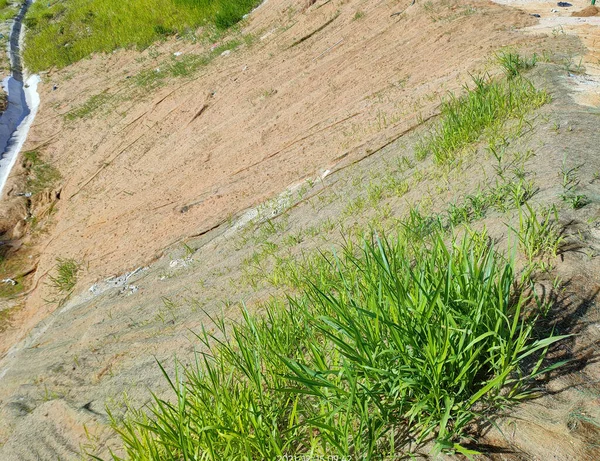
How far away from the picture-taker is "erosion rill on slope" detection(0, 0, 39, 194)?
11227 mm

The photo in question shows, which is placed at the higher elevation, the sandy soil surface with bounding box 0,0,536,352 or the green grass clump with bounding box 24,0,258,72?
the green grass clump with bounding box 24,0,258,72

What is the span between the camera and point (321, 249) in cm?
464

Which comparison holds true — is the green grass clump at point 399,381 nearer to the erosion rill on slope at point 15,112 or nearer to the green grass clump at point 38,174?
the green grass clump at point 38,174

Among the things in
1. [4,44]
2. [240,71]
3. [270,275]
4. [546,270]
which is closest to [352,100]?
[240,71]

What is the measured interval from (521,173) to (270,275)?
2102 millimetres

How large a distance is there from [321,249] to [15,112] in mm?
11360

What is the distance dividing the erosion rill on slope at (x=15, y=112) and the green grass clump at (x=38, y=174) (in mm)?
328

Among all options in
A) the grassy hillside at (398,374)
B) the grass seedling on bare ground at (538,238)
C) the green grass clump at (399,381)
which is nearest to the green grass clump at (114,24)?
the grass seedling on bare ground at (538,238)

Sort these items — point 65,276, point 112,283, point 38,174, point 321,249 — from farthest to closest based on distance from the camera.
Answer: point 38,174, point 65,276, point 112,283, point 321,249

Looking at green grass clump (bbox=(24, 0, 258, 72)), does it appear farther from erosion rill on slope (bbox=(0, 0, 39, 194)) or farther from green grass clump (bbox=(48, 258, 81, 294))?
green grass clump (bbox=(48, 258, 81, 294))

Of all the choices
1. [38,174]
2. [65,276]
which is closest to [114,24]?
[38,174]

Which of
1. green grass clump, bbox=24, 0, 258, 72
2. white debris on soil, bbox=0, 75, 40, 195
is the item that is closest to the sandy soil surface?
white debris on soil, bbox=0, 75, 40, 195

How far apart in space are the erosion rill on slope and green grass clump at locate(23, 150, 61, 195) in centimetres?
33

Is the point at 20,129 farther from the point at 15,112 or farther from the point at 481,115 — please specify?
the point at 481,115
